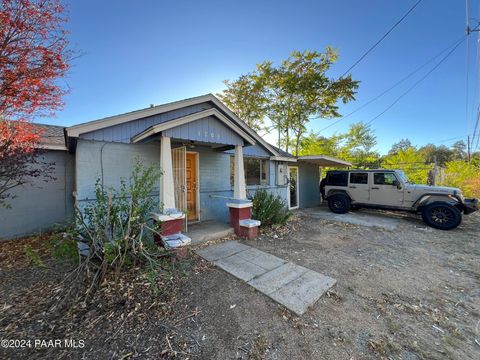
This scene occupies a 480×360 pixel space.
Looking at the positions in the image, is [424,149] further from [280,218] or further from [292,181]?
[280,218]

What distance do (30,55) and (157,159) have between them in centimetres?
351

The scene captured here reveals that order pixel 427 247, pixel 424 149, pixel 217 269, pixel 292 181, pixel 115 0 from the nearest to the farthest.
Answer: pixel 217 269 < pixel 427 247 < pixel 115 0 < pixel 292 181 < pixel 424 149

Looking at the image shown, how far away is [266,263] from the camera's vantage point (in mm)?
3869

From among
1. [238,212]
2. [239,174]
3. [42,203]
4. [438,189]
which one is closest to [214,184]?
[239,174]

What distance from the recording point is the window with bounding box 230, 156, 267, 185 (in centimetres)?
806

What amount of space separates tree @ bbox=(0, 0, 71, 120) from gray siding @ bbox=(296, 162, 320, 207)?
391 inches

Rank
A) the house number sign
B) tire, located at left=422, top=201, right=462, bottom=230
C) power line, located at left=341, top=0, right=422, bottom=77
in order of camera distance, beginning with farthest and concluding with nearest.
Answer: power line, located at left=341, top=0, right=422, bottom=77, tire, located at left=422, top=201, right=462, bottom=230, the house number sign

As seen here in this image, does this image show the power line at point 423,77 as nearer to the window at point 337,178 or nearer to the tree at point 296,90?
the tree at point 296,90

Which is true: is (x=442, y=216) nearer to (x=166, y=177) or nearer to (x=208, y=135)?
(x=208, y=135)

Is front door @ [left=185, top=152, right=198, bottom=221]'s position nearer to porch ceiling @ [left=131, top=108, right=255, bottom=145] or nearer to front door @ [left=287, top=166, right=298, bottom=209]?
porch ceiling @ [left=131, top=108, right=255, bottom=145]

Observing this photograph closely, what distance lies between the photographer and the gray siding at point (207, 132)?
175 inches

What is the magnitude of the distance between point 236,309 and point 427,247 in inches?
212

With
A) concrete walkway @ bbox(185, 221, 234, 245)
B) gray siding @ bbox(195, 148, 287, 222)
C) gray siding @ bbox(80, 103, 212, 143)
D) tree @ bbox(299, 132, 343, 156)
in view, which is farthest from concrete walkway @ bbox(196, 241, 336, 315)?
tree @ bbox(299, 132, 343, 156)

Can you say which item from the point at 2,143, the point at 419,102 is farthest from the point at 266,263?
the point at 419,102
